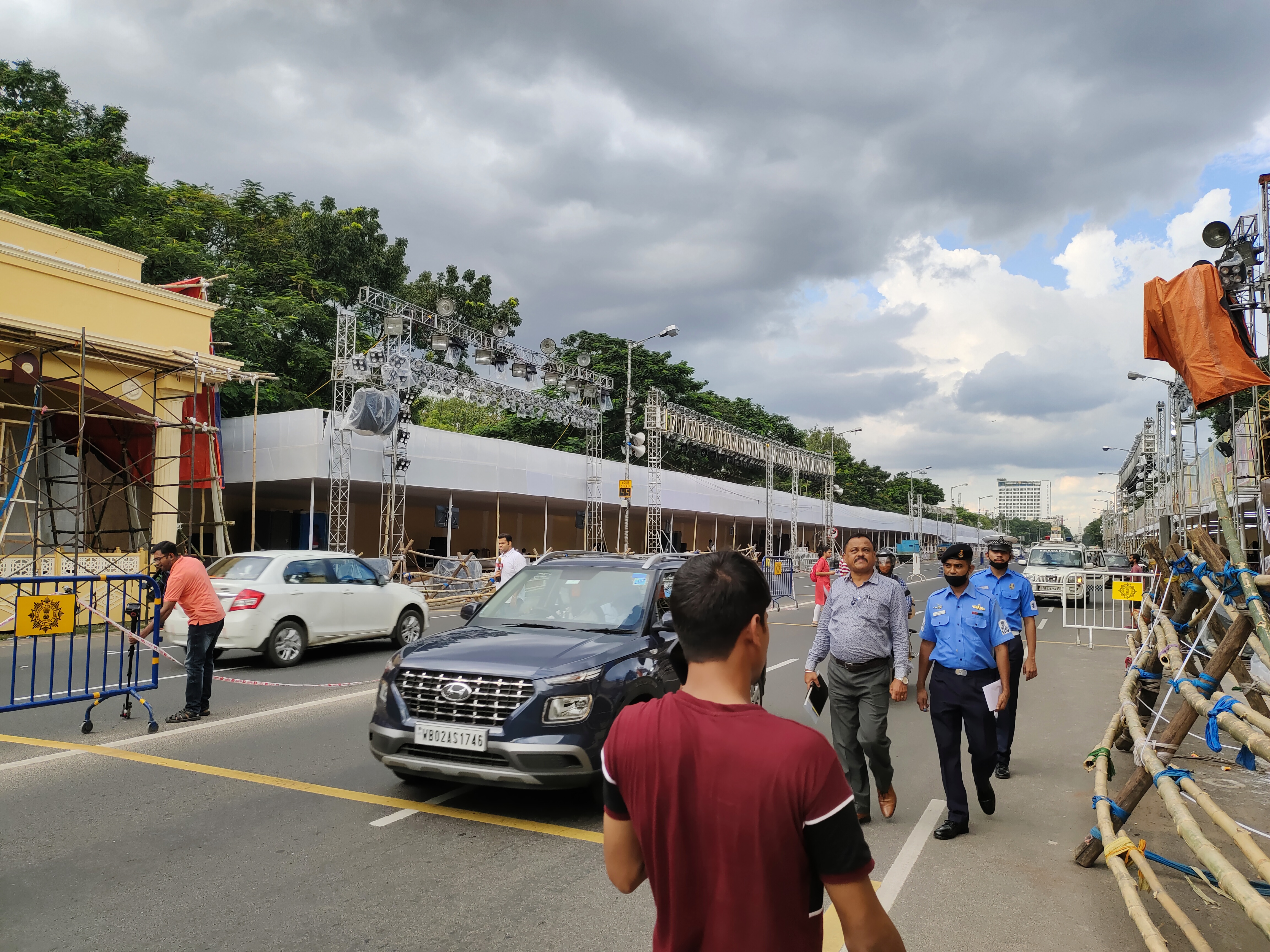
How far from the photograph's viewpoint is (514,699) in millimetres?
5223

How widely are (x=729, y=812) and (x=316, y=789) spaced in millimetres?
5201

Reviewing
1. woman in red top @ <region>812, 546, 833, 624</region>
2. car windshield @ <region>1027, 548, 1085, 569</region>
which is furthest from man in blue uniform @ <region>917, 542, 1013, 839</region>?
car windshield @ <region>1027, 548, 1085, 569</region>

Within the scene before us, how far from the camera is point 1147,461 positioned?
1715 inches

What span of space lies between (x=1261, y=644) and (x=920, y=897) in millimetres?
2029

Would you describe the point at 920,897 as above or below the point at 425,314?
below

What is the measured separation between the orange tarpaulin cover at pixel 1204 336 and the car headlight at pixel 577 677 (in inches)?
229

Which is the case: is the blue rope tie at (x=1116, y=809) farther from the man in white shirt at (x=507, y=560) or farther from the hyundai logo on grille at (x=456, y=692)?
the man in white shirt at (x=507, y=560)

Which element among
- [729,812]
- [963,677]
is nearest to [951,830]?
[963,677]

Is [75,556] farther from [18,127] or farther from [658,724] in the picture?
[18,127]

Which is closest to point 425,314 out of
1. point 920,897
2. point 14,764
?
point 14,764

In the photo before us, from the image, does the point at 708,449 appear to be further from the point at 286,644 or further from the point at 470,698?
the point at 470,698

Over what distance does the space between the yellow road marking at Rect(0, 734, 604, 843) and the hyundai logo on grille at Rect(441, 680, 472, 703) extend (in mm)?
824

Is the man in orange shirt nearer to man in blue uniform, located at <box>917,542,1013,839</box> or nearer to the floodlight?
man in blue uniform, located at <box>917,542,1013,839</box>

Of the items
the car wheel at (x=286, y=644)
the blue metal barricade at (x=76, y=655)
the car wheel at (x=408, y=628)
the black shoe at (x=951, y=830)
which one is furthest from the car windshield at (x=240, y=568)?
the black shoe at (x=951, y=830)
